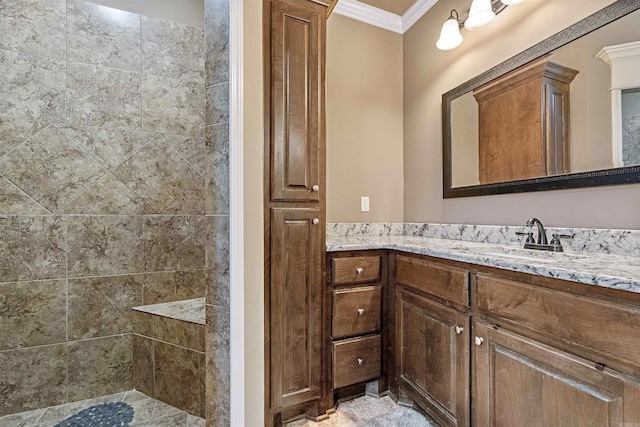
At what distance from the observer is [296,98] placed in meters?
1.54

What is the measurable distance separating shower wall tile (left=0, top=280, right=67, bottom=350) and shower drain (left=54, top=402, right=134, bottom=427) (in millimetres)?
464

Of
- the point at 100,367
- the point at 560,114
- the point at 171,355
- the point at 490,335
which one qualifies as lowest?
the point at 100,367

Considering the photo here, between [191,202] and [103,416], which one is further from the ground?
[191,202]

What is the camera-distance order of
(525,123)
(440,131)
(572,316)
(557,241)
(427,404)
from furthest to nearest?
(440,131), (525,123), (427,404), (557,241), (572,316)

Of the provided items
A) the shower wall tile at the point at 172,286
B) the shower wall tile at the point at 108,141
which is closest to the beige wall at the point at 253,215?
the shower wall tile at the point at 172,286

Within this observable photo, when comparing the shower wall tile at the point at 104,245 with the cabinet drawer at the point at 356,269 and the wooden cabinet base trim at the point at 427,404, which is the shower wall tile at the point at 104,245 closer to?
the cabinet drawer at the point at 356,269

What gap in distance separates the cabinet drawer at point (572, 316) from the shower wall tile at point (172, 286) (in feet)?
6.52

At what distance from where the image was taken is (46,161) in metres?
1.83

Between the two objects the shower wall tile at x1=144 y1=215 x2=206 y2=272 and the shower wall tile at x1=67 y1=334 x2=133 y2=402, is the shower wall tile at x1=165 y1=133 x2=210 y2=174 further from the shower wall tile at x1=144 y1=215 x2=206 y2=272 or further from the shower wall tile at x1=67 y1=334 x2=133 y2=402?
the shower wall tile at x1=67 y1=334 x2=133 y2=402

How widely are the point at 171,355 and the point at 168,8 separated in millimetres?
2435

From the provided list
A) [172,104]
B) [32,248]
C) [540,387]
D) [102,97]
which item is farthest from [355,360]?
[102,97]

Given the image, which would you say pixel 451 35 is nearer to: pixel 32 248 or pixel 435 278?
pixel 435 278

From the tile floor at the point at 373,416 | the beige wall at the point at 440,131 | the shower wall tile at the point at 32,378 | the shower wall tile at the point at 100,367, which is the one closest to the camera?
the beige wall at the point at 440,131

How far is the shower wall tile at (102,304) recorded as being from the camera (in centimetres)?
189
